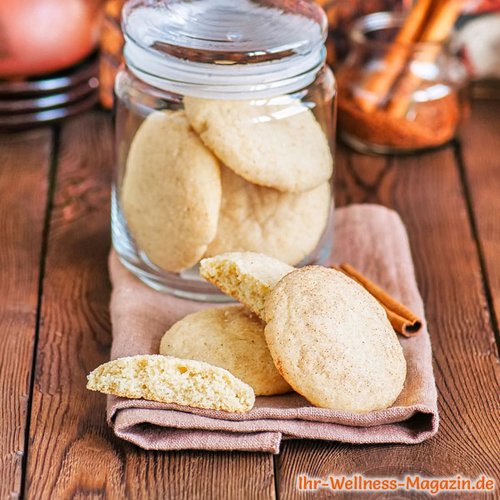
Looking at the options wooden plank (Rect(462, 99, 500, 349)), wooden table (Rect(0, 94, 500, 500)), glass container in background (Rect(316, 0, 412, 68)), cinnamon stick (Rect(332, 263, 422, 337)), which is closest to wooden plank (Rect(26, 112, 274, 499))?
wooden table (Rect(0, 94, 500, 500))

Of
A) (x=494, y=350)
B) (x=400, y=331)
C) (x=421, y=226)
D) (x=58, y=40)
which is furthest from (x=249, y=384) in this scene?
(x=58, y=40)

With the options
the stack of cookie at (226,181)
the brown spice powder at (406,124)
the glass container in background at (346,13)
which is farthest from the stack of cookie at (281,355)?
the glass container in background at (346,13)

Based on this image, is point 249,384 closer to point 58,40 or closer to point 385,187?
point 385,187

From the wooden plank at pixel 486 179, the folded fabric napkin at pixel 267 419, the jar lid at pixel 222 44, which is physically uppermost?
the jar lid at pixel 222 44

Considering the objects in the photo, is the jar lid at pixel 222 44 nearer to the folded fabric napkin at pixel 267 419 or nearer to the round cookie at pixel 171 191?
the round cookie at pixel 171 191

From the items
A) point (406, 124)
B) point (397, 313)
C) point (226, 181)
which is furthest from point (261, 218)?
point (406, 124)

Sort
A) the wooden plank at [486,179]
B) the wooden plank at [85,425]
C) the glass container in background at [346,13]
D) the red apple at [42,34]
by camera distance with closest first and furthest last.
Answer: the wooden plank at [85,425], the wooden plank at [486,179], the red apple at [42,34], the glass container in background at [346,13]

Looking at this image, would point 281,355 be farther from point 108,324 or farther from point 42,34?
point 42,34
